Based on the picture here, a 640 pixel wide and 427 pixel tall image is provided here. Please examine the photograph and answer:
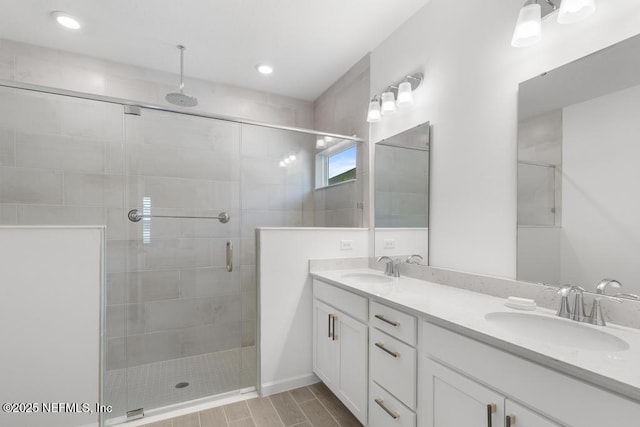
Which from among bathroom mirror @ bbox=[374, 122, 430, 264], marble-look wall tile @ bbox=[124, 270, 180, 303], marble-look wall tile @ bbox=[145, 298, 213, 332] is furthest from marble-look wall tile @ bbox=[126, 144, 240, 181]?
bathroom mirror @ bbox=[374, 122, 430, 264]

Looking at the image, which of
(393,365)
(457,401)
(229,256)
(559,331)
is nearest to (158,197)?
(229,256)

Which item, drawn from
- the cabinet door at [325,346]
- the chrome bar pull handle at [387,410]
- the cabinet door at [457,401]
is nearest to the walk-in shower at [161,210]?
the cabinet door at [325,346]

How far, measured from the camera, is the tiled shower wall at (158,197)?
1.71 m

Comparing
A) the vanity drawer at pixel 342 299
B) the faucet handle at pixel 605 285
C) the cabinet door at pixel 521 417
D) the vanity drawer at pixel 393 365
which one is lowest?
the vanity drawer at pixel 393 365

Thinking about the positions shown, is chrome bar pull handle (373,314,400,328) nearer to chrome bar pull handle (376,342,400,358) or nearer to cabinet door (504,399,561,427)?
chrome bar pull handle (376,342,400,358)

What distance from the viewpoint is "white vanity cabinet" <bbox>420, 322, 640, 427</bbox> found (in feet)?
2.41

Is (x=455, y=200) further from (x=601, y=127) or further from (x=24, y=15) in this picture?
(x=24, y=15)

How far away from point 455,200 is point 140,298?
2136 mm

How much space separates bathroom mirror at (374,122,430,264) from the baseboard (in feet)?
3.62

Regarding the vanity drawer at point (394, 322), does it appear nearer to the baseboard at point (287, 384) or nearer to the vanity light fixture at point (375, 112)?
the baseboard at point (287, 384)

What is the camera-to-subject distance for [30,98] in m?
1.69

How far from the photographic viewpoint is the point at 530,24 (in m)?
1.25

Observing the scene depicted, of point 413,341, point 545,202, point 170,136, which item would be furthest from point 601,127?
point 170,136

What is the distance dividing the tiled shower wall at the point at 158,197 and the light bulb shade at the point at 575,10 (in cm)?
172
